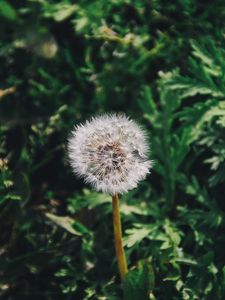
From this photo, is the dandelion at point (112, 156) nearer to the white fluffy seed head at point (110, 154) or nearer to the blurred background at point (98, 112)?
the white fluffy seed head at point (110, 154)

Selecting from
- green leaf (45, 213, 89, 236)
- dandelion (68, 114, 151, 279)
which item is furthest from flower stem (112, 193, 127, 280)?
green leaf (45, 213, 89, 236)

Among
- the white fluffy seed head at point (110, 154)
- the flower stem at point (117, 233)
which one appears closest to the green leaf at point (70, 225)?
the flower stem at point (117, 233)

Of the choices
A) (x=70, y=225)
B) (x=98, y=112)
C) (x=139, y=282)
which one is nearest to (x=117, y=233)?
(x=139, y=282)

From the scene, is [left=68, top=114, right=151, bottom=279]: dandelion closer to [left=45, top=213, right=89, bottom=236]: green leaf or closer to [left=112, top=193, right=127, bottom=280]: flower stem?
[left=112, top=193, right=127, bottom=280]: flower stem

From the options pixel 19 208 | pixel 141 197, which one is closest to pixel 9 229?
pixel 19 208

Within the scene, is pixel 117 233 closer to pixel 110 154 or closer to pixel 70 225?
pixel 110 154

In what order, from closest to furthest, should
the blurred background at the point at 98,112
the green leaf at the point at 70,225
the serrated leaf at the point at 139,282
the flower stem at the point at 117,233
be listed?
the flower stem at the point at 117,233, the serrated leaf at the point at 139,282, the blurred background at the point at 98,112, the green leaf at the point at 70,225

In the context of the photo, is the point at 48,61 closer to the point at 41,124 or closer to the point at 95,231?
the point at 41,124
